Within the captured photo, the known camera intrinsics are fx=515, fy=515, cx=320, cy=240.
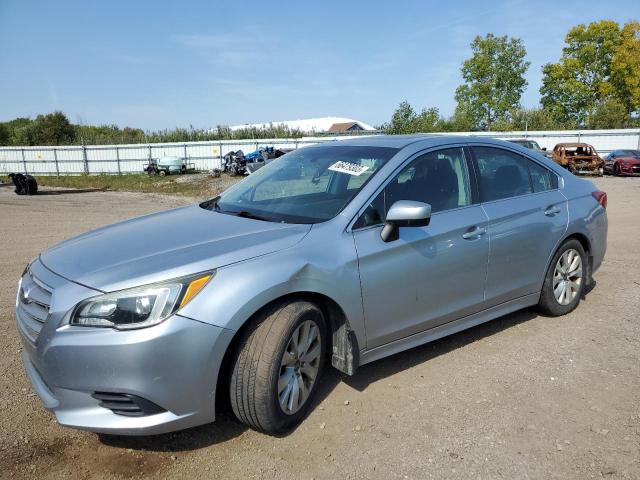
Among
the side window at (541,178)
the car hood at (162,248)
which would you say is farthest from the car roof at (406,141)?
the car hood at (162,248)

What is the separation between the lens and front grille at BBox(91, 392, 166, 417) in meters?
2.47

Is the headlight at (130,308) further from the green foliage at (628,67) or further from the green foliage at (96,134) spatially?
the green foliage at (628,67)

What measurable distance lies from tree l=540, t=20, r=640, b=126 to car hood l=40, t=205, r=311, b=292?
5139cm

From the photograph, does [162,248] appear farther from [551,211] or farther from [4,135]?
[4,135]

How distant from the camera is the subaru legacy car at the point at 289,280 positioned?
2.47 meters

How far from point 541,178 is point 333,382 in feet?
8.50

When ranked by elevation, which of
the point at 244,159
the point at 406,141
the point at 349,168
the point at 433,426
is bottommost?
the point at 433,426

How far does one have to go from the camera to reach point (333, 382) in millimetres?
3539

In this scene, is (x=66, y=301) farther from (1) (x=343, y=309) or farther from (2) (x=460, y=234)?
(2) (x=460, y=234)

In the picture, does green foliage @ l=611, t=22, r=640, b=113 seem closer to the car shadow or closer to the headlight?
the car shadow

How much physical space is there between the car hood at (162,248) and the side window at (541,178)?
2.40 metres

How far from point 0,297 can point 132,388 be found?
384 cm

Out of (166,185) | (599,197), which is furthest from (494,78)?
(599,197)

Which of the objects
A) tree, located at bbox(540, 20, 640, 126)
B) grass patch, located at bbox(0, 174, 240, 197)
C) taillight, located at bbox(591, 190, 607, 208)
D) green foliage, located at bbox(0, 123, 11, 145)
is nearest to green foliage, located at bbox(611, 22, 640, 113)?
tree, located at bbox(540, 20, 640, 126)
